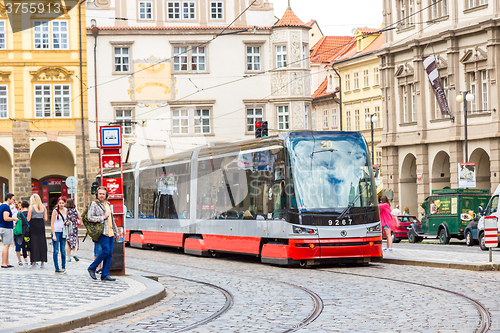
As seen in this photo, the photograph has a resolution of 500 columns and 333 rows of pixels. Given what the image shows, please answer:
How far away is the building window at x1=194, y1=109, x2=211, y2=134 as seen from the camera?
56.3 meters

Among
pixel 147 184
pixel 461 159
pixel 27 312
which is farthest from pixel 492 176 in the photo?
pixel 27 312

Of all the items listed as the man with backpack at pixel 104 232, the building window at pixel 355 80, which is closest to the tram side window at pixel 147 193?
the man with backpack at pixel 104 232

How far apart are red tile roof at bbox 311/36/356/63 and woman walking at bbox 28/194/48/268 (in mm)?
62191

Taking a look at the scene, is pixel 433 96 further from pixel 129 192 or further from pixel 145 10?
pixel 129 192

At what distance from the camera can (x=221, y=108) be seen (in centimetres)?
5609

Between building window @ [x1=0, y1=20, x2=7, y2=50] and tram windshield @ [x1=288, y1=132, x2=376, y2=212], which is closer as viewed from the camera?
tram windshield @ [x1=288, y1=132, x2=376, y2=212]

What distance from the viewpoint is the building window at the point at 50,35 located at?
181 feet

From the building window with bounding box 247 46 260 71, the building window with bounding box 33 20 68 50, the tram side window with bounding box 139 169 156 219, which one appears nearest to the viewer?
the tram side window with bounding box 139 169 156 219

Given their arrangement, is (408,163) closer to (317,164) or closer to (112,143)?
(317,164)

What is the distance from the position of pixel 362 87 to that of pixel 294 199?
50991 millimetres

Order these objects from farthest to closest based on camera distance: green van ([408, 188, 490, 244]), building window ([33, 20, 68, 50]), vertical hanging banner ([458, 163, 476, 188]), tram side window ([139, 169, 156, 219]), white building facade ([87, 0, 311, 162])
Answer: white building facade ([87, 0, 311, 162])
building window ([33, 20, 68, 50])
vertical hanging banner ([458, 163, 476, 188])
green van ([408, 188, 490, 244])
tram side window ([139, 169, 156, 219])

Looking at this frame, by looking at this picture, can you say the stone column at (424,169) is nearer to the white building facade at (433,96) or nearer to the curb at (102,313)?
the white building facade at (433,96)

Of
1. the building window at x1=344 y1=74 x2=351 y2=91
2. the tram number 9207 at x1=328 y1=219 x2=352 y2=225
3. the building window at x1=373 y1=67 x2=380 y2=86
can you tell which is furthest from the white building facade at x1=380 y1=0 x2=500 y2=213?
the tram number 9207 at x1=328 y1=219 x2=352 y2=225

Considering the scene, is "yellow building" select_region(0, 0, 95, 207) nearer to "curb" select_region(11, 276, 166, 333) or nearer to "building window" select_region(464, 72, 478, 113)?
"building window" select_region(464, 72, 478, 113)
